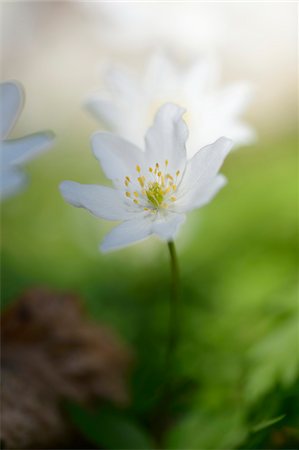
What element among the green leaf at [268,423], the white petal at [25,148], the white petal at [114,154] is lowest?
the green leaf at [268,423]

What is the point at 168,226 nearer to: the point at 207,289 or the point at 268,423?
the point at 268,423

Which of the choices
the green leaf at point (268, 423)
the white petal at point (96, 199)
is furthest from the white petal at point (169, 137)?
the green leaf at point (268, 423)

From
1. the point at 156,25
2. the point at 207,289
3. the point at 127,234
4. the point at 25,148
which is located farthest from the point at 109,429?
the point at 156,25

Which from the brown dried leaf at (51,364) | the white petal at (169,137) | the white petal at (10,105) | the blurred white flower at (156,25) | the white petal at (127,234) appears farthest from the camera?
the blurred white flower at (156,25)

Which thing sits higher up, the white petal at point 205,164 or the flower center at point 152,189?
the white petal at point 205,164

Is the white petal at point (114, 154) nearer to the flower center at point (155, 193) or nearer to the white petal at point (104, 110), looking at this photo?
the flower center at point (155, 193)

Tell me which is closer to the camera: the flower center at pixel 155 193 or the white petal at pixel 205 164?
the white petal at pixel 205 164

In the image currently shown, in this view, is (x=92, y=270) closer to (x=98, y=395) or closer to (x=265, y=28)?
(x=98, y=395)
